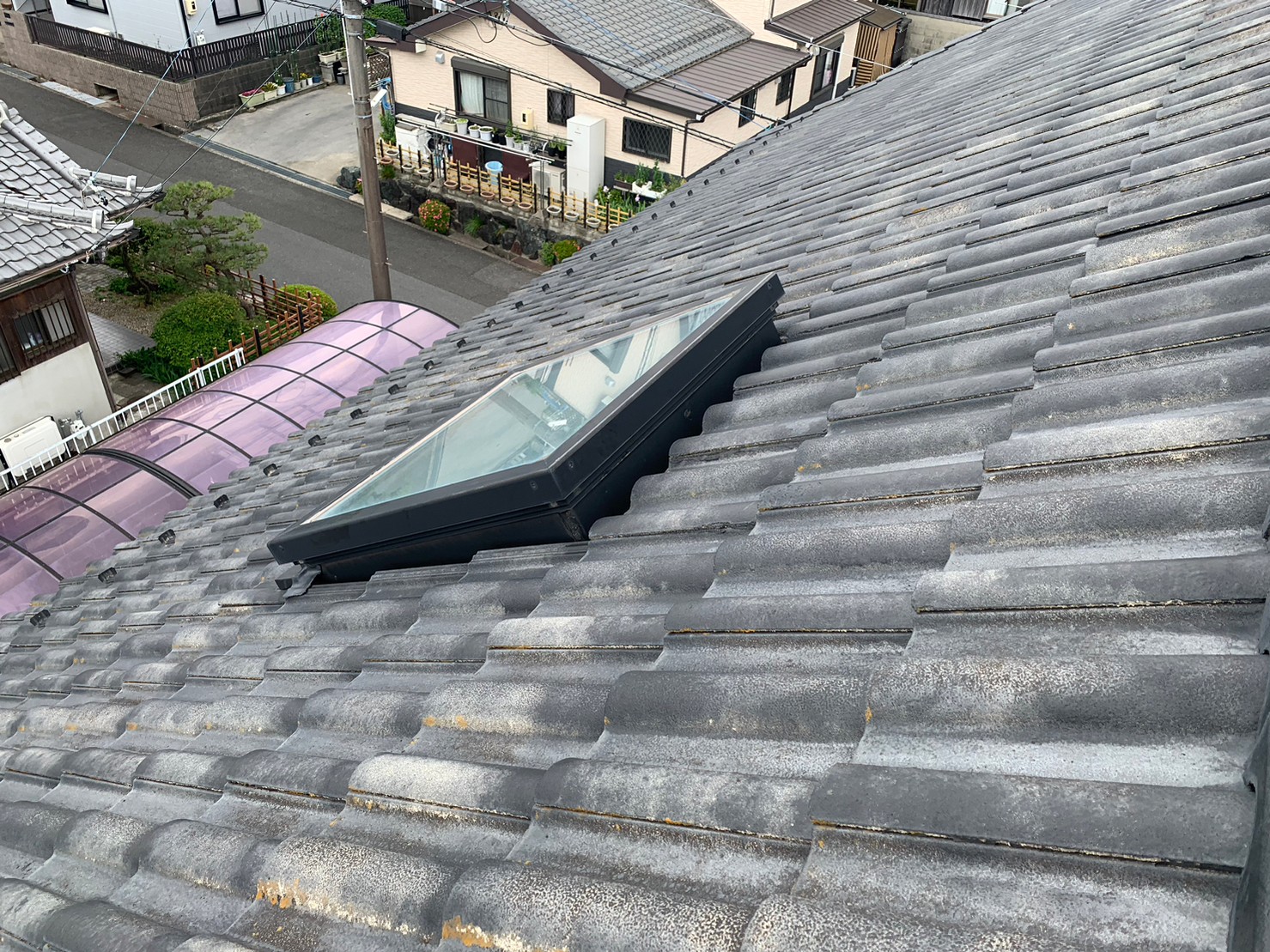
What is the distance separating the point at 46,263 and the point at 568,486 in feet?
41.3

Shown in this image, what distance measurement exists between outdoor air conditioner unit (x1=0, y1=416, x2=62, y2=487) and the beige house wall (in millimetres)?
13663

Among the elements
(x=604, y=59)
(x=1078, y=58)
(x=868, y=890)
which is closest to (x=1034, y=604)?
(x=868, y=890)

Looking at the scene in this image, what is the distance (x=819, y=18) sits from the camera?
2733cm

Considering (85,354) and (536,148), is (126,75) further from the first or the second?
(85,354)

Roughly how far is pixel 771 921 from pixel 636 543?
1985 mm

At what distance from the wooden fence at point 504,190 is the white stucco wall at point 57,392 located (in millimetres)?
12529

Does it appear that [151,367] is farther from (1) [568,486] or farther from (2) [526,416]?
(1) [568,486]

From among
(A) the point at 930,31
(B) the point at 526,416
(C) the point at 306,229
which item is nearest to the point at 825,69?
(A) the point at 930,31

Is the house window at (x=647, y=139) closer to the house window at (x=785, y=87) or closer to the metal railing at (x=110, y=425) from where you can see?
the house window at (x=785, y=87)

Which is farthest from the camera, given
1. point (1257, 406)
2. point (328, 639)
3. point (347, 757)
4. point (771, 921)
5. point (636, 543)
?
point (328, 639)

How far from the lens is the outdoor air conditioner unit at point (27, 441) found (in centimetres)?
1321

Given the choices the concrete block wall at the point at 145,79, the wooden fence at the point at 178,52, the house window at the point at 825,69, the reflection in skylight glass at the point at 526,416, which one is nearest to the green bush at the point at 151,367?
the reflection in skylight glass at the point at 526,416

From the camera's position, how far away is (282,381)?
13781 millimetres

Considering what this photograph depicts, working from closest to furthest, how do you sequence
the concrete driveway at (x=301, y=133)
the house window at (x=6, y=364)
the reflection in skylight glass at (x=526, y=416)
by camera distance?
the reflection in skylight glass at (x=526, y=416), the house window at (x=6, y=364), the concrete driveway at (x=301, y=133)
